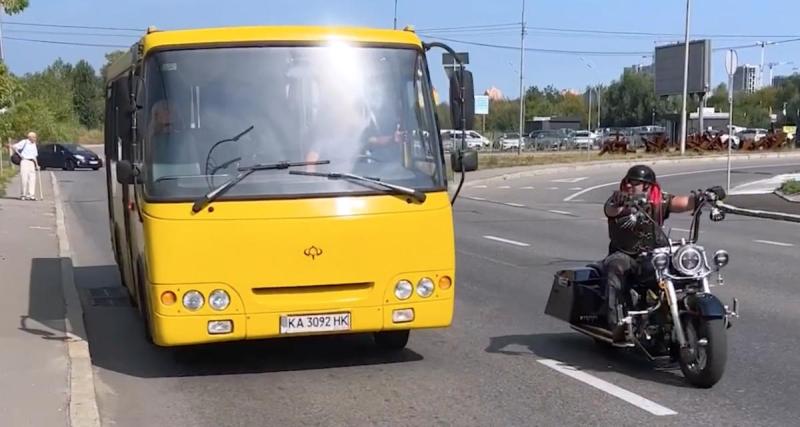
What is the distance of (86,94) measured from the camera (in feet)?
367

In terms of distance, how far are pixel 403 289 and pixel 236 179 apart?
1373mm

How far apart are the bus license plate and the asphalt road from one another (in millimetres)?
408

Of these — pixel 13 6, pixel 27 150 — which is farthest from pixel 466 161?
pixel 27 150

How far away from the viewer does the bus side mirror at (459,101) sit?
7578 millimetres

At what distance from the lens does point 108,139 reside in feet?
38.6

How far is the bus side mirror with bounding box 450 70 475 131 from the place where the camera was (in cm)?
758

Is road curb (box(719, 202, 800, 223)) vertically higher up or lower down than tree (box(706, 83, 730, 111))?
lower down

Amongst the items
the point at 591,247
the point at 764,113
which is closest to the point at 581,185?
the point at 591,247

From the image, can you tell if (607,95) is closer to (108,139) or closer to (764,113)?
(764,113)

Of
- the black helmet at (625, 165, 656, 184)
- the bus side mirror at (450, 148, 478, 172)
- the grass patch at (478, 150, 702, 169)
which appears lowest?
the grass patch at (478, 150, 702, 169)

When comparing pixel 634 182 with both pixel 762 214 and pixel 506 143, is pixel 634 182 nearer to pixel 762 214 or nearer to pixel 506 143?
pixel 762 214

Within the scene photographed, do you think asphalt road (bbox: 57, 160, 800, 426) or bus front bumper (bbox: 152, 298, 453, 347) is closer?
asphalt road (bbox: 57, 160, 800, 426)

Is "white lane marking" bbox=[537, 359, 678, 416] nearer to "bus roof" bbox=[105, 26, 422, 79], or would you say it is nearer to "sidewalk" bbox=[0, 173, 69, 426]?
"bus roof" bbox=[105, 26, 422, 79]

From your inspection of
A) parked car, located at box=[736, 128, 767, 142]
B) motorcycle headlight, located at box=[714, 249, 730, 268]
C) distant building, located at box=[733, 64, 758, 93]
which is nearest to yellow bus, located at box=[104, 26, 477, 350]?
motorcycle headlight, located at box=[714, 249, 730, 268]
